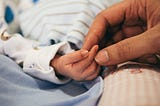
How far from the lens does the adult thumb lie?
22.2 inches

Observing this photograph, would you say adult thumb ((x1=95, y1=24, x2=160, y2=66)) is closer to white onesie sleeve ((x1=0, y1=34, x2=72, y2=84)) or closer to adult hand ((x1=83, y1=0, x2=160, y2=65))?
adult hand ((x1=83, y1=0, x2=160, y2=65))

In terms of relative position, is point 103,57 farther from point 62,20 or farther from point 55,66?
point 62,20

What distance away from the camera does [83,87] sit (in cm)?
67

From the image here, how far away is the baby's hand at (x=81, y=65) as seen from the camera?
617 millimetres

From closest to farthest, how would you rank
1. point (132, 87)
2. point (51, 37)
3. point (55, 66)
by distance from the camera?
point (132, 87) → point (55, 66) → point (51, 37)

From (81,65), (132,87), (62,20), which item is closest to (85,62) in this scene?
(81,65)

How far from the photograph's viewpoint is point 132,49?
577mm

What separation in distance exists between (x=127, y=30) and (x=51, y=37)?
208mm

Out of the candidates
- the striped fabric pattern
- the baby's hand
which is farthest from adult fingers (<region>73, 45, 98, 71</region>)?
the striped fabric pattern

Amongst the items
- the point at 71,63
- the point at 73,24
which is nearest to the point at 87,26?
the point at 73,24

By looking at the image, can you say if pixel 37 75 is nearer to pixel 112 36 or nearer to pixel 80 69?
pixel 80 69

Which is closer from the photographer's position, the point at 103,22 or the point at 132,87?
the point at 132,87

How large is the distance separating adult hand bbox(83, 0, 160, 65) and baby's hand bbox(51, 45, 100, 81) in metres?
0.02

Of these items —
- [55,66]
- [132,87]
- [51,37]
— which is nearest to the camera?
[132,87]
